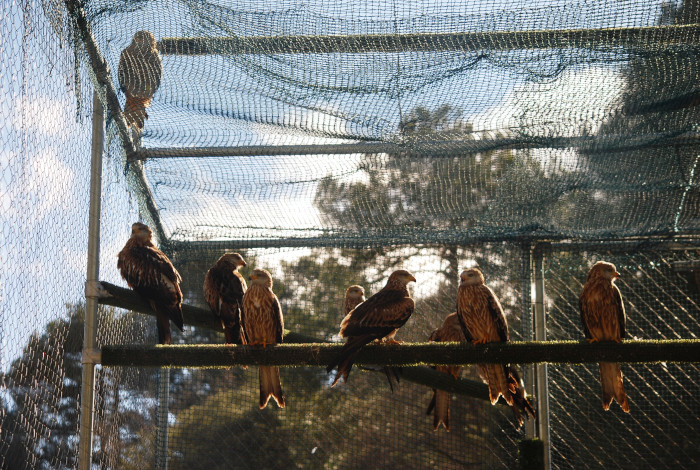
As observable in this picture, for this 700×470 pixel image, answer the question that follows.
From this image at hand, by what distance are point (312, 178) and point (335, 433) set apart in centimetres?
212

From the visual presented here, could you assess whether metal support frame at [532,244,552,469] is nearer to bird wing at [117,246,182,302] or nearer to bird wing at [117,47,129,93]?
bird wing at [117,246,182,302]

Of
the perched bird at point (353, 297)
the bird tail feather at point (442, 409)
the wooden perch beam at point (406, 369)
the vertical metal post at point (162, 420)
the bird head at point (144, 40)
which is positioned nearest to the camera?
the bird head at point (144, 40)

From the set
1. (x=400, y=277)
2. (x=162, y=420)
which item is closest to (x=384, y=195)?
(x=400, y=277)

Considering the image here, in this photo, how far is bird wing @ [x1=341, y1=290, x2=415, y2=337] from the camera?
3.99 m

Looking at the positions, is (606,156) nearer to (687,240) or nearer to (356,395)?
(687,240)

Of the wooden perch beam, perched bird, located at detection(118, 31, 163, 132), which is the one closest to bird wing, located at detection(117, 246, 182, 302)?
the wooden perch beam

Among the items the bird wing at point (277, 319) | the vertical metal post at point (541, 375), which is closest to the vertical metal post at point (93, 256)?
the bird wing at point (277, 319)

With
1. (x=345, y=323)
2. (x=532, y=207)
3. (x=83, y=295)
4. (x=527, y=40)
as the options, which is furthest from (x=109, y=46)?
(x=532, y=207)

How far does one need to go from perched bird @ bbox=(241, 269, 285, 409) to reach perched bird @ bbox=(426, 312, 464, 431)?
1.19m

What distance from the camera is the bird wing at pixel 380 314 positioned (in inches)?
157

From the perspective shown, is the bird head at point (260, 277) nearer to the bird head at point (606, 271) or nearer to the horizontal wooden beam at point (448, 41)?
the horizontal wooden beam at point (448, 41)

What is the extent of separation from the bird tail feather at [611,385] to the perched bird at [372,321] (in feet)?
3.97

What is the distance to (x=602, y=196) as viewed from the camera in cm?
484

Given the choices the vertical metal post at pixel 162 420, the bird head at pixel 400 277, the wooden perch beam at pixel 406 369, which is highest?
the bird head at pixel 400 277
